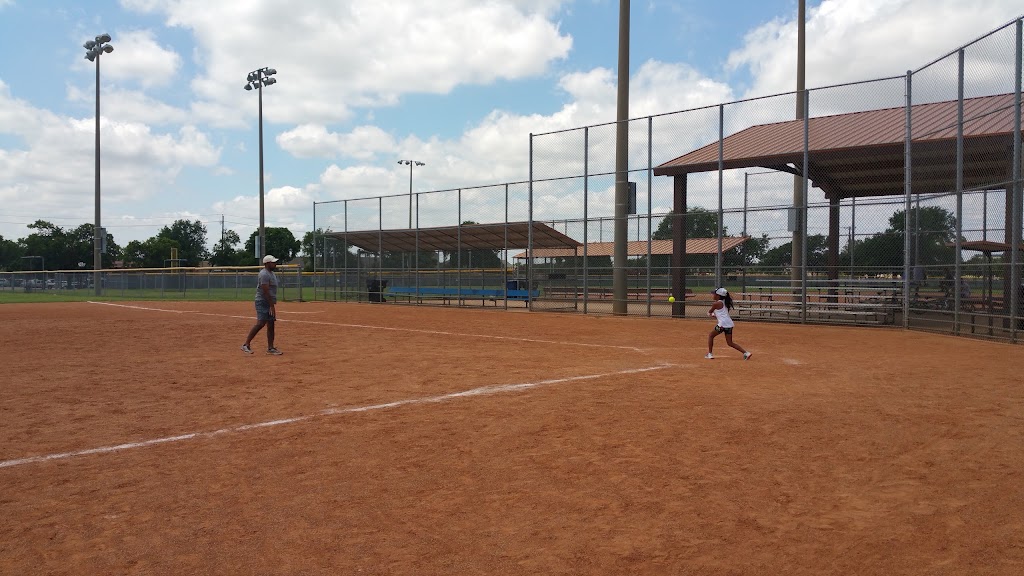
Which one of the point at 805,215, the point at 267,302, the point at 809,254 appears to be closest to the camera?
the point at 267,302

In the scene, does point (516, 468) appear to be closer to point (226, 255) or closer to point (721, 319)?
point (721, 319)

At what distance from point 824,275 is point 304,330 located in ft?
50.8

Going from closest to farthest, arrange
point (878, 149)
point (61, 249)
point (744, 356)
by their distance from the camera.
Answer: point (744, 356)
point (878, 149)
point (61, 249)

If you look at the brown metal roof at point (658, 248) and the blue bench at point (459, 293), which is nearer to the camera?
the brown metal roof at point (658, 248)

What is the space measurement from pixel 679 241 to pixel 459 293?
1055 cm

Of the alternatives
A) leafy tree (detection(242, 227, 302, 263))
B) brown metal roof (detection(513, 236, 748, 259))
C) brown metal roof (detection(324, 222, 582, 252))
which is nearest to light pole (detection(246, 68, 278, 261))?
brown metal roof (detection(324, 222, 582, 252))

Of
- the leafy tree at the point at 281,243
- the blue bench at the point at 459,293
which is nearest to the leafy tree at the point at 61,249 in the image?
the leafy tree at the point at 281,243

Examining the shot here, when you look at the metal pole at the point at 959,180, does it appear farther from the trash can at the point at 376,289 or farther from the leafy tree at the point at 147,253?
the leafy tree at the point at 147,253

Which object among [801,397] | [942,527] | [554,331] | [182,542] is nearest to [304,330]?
[554,331]

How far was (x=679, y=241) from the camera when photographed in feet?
66.9

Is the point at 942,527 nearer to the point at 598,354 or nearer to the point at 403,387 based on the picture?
the point at 403,387

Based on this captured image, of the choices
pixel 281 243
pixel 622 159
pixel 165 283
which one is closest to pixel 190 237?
pixel 281 243

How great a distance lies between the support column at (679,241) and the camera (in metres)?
20.4

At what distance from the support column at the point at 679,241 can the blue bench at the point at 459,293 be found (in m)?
5.68
